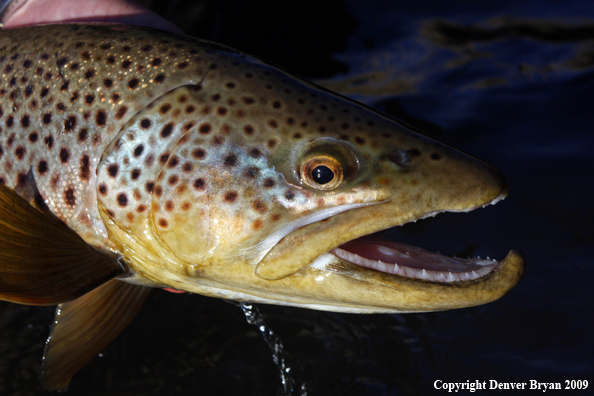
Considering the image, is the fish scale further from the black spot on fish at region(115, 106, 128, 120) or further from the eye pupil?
the eye pupil

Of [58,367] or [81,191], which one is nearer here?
[81,191]

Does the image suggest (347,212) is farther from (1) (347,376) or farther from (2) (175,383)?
(2) (175,383)

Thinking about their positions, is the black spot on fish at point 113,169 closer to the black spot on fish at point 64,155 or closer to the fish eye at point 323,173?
the black spot on fish at point 64,155

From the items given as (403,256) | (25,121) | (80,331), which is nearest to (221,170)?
(403,256)

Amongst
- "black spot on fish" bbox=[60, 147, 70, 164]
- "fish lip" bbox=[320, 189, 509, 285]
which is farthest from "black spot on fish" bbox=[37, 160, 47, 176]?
"fish lip" bbox=[320, 189, 509, 285]

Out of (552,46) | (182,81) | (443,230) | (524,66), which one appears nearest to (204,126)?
(182,81)
